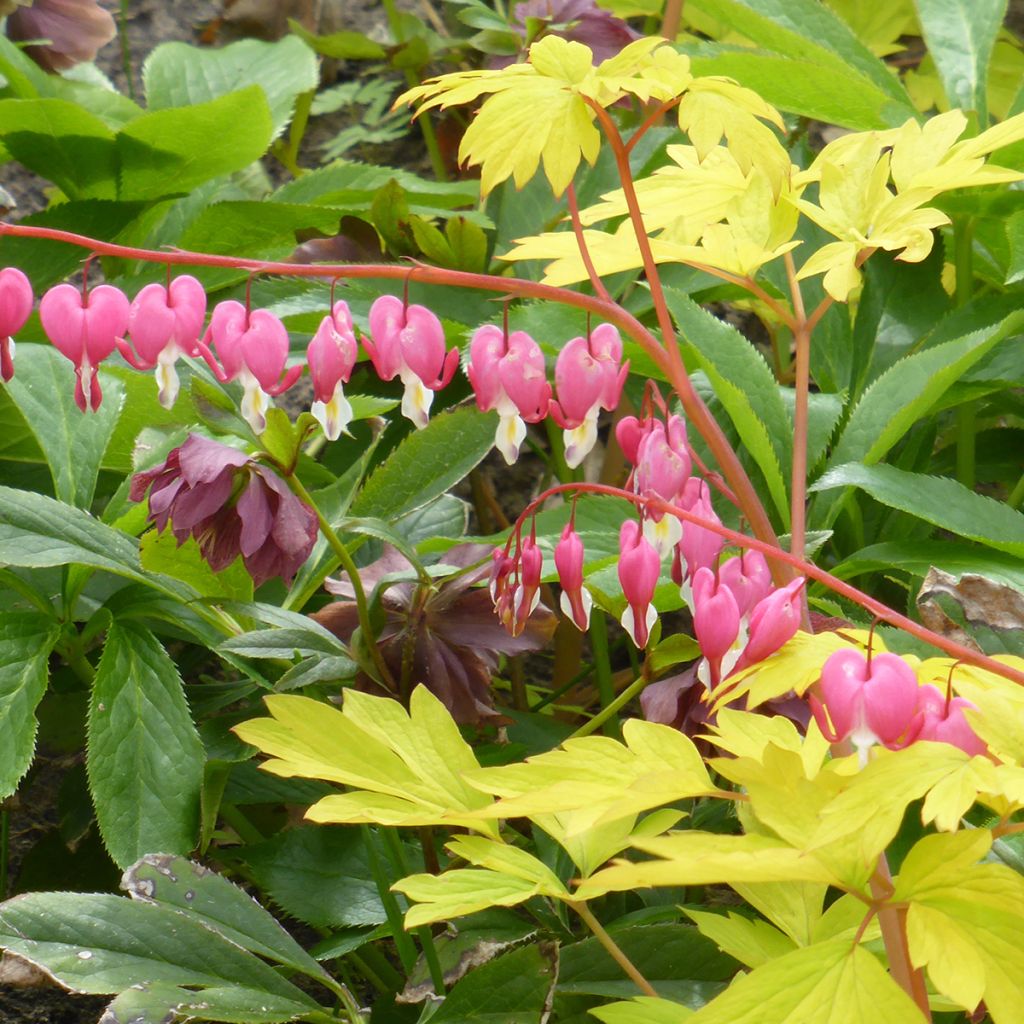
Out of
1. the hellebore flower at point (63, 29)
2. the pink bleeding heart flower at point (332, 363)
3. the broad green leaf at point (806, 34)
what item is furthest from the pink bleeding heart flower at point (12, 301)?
the hellebore flower at point (63, 29)

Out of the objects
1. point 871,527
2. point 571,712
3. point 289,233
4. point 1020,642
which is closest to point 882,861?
point 1020,642

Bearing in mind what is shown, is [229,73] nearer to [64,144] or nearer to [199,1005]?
[64,144]

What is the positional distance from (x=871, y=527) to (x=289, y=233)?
801 millimetres

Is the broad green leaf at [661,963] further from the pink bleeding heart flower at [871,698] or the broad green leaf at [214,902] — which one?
the pink bleeding heart flower at [871,698]

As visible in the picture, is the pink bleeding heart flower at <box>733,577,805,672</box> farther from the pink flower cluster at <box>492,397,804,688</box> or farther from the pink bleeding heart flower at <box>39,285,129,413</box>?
the pink bleeding heart flower at <box>39,285,129,413</box>

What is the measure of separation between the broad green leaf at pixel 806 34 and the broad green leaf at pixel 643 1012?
1.02m

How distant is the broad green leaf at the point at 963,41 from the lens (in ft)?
4.74

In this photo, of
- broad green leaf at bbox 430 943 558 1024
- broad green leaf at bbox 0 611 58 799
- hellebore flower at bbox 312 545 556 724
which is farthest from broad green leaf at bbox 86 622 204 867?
broad green leaf at bbox 430 943 558 1024

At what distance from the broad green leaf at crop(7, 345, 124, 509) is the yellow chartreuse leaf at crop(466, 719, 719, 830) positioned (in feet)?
1.97

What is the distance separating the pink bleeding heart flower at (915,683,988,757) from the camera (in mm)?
657

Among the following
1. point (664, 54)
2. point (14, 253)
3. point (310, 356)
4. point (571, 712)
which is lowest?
point (571, 712)

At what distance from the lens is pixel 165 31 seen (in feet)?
8.17

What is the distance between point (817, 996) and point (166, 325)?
53cm

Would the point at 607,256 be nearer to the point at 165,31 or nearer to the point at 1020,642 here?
the point at 1020,642
